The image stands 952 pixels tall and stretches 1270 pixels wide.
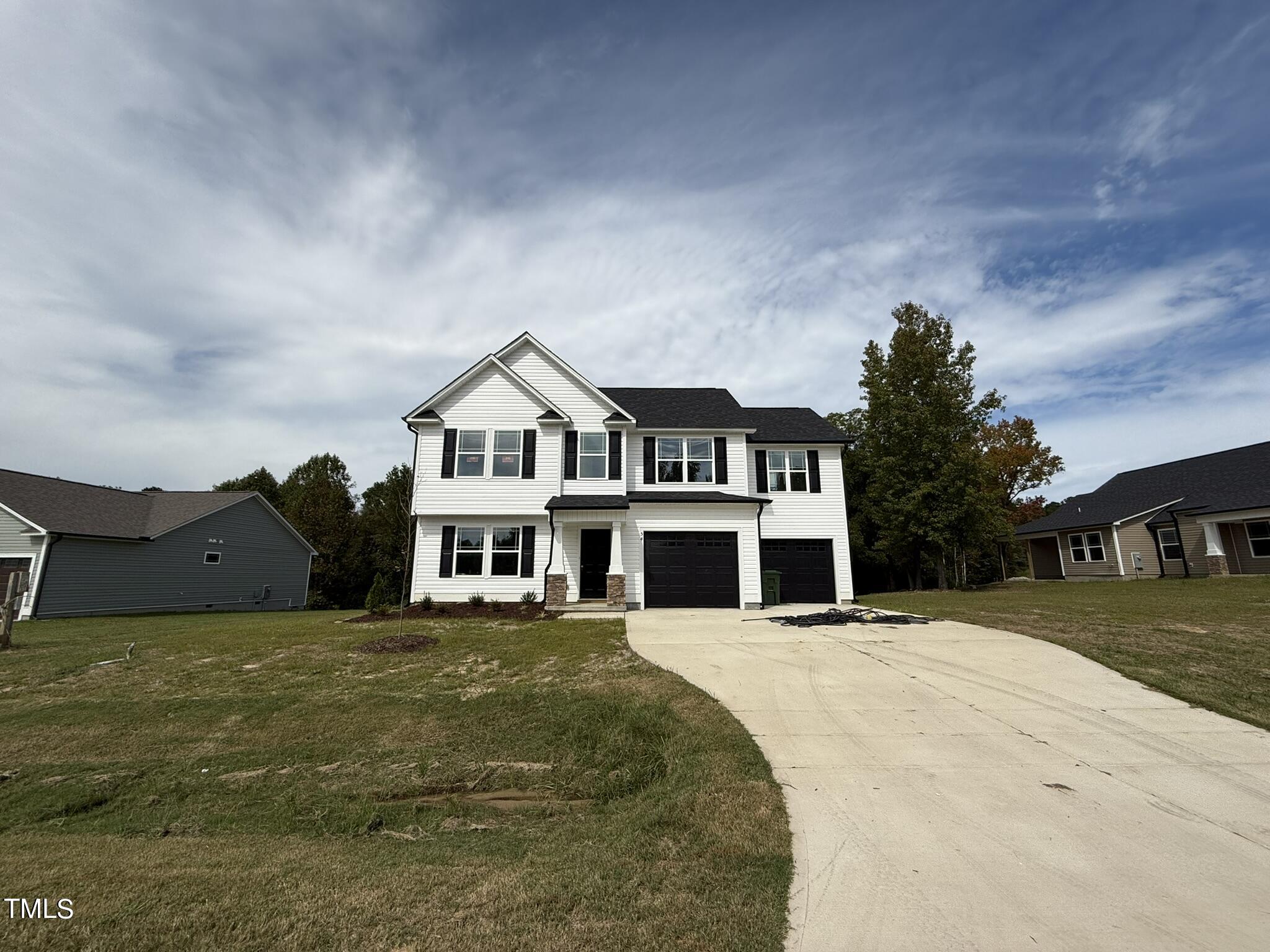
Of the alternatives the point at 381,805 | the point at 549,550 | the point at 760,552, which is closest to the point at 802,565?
the point at 760,552

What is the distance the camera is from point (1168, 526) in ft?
92.8

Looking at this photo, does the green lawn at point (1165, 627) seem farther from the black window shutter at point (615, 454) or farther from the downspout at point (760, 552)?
the black window shutter at point (615, 454)

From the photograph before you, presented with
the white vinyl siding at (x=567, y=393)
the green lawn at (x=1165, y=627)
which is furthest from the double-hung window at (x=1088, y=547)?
the white vinyl siding at (x=567, y=393)

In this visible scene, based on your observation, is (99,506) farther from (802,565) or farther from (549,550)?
(802,565)

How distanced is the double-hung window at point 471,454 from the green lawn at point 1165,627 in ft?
48.3

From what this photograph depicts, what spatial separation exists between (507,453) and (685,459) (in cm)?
660

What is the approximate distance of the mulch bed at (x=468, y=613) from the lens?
1661 centimetres

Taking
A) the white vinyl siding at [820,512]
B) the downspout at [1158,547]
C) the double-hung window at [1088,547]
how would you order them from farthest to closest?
the double-hung window at [1088,547]
the downspout at [1158,547]
the white vinyl siding at [820,512]

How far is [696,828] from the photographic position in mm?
4520

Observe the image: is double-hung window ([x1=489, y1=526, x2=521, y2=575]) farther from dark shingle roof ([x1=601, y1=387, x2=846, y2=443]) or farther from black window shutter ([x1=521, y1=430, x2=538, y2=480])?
dark shingle roof ([x1=601, y1=387, x2=846, y2=443])

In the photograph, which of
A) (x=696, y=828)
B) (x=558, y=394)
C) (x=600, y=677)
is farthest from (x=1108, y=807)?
(x=558, y=394)

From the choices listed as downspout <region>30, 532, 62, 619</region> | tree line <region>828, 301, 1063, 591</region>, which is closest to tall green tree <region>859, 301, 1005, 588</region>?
tree line <region>828, 301, 1063, 591</region>

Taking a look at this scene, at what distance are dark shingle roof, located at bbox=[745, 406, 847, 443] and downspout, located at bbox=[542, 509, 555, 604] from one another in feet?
27.0

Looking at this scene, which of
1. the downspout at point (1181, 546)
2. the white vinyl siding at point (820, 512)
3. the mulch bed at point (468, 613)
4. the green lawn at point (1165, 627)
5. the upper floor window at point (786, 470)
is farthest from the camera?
the downspout at point (1181, 546)
